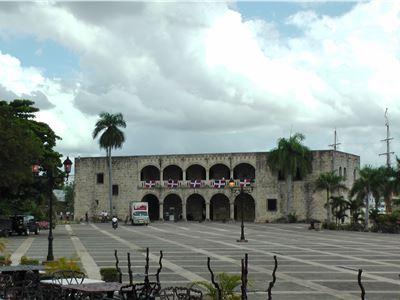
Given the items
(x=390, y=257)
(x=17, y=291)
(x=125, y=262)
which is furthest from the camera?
(x=390, y=257)

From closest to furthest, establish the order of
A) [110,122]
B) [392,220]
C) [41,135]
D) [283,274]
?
[283,274] < [41,135] < [392,220] < [110,122]

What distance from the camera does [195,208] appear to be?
72750 mm

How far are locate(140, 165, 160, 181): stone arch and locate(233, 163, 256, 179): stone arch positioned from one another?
415 inches

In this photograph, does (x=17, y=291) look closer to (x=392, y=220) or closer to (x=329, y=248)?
(x=329, y=248)

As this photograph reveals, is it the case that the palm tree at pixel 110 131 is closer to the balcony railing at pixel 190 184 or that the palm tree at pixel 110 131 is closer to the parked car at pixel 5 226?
the balcony railing at pixel 190 184

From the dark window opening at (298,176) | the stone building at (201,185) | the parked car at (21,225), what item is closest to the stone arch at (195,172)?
the stone building at (201,185)

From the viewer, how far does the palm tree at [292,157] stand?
62344 millimetres

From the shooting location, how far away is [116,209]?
7275cm

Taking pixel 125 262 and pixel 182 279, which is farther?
pixel 125 262

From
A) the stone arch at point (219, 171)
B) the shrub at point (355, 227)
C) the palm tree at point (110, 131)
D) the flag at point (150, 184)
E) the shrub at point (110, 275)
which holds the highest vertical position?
the palm tree at point (110, 131)

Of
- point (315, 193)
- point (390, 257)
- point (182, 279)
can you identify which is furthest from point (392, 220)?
point (182, 279)

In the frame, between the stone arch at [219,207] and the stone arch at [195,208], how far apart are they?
3.67 ft

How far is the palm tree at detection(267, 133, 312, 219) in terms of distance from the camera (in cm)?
6234

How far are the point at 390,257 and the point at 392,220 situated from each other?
2425cm
